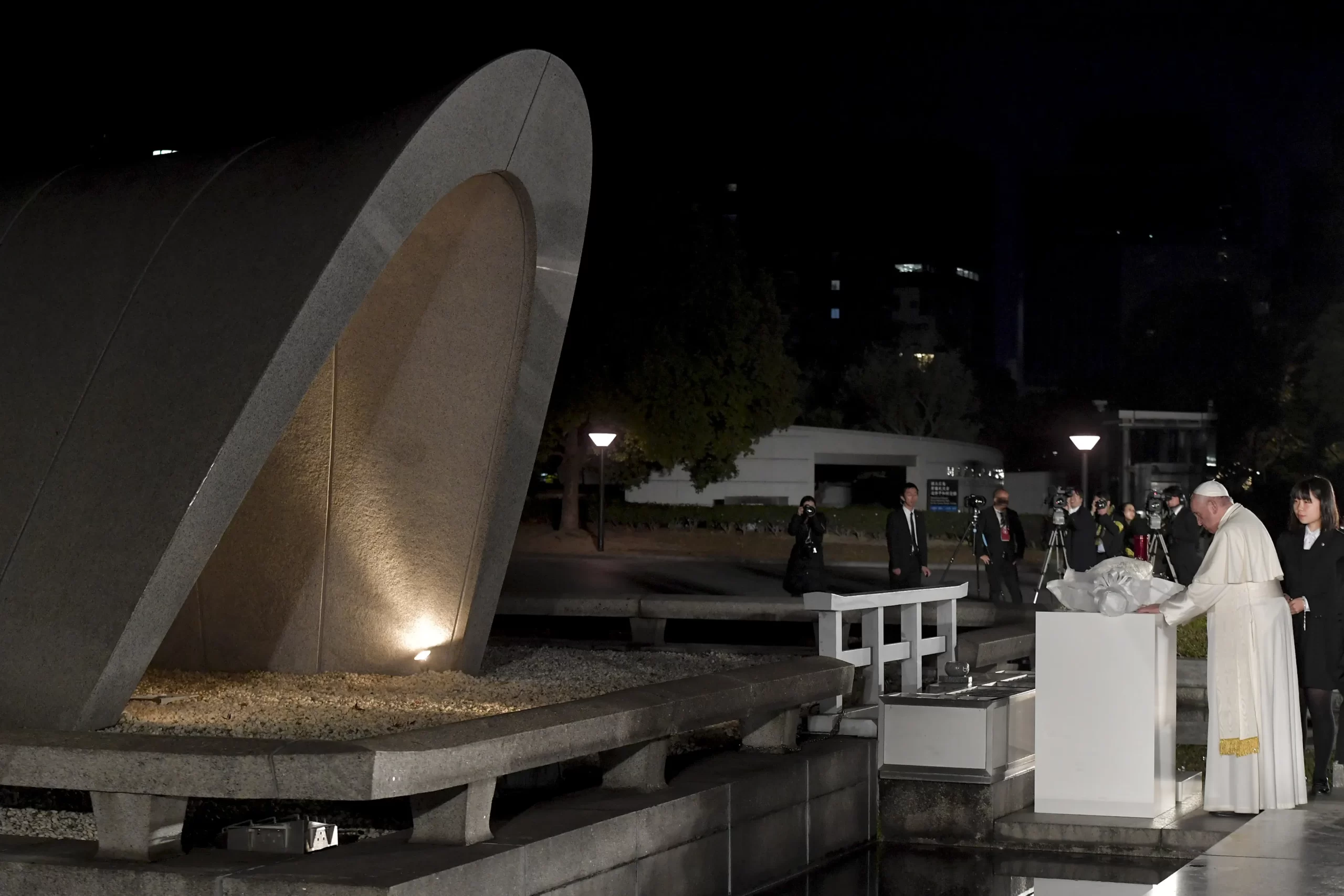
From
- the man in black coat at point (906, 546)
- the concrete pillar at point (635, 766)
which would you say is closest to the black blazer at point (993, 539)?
the man in black coat at point (906, 546)

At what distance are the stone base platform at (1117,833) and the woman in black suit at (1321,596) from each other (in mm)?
1152

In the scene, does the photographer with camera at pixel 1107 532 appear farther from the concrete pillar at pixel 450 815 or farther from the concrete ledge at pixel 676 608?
the concrete pillar at pixel 450 815

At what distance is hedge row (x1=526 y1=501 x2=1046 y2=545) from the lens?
48.3 m

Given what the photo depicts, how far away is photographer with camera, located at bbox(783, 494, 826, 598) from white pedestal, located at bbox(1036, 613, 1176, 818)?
10251 mm

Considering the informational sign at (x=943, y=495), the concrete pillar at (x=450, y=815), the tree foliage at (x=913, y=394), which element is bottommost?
the concrete pillar at (x=450, y=815)

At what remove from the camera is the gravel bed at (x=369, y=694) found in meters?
7.33

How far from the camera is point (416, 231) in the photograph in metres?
9.40

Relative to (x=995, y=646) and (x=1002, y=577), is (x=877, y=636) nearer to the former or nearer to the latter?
(x=995, y=646)

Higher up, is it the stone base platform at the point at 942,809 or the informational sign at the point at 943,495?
the informational sign at the point at 943,495

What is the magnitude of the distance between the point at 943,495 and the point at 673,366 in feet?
29.6

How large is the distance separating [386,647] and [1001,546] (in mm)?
12177

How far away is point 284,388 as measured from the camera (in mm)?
6633

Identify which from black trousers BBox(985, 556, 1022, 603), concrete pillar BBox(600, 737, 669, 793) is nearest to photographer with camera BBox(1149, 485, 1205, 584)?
black trousers BBox(985, 556, 1022, 603)

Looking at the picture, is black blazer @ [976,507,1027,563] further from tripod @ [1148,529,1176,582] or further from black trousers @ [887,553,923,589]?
black trousers @ [887,553,923,589]
